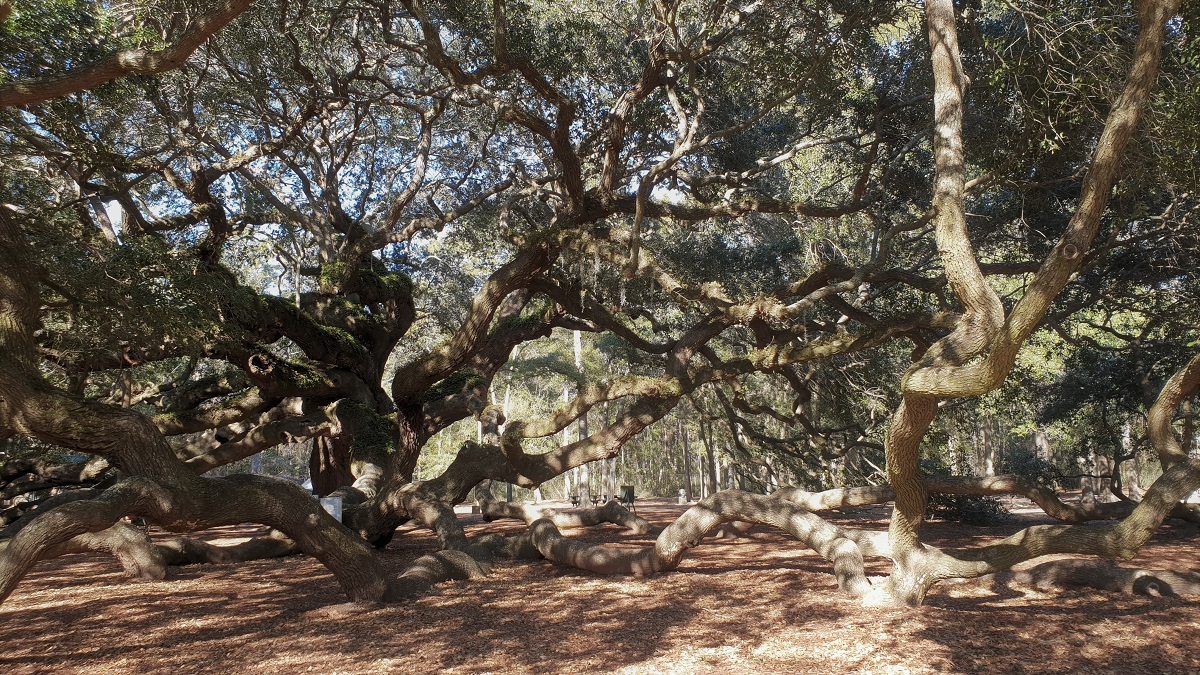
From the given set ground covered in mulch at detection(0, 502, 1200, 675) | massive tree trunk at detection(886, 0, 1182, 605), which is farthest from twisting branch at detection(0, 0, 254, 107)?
massive tree trunk at detection(886, 0, 1182, 605)

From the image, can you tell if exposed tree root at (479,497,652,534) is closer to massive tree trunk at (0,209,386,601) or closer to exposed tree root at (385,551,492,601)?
exposed tree root at (385,551,492,601)

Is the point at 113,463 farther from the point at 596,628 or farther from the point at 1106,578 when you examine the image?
the point at 1106,578

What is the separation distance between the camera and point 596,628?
586cm

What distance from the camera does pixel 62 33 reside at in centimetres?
705

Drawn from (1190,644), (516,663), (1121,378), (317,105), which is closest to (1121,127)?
(1190,644)

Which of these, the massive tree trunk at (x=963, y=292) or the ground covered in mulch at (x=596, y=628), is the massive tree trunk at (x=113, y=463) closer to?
the ground covered in mulch at (x=596, y=628)

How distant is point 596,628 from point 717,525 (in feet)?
7.82

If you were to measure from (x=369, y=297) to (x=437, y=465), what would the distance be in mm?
20251

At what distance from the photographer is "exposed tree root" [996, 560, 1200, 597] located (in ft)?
22.0

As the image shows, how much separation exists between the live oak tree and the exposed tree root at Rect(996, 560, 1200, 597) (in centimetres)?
77

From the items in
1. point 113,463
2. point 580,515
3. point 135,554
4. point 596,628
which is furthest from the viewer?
point 580,515

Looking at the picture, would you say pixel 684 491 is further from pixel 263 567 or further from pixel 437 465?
pixel 263 567

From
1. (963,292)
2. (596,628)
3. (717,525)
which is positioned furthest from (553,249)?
(963,292)

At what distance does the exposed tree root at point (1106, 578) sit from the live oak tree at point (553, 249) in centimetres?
77
